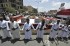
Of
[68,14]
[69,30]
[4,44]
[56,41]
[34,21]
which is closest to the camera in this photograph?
[4,44]

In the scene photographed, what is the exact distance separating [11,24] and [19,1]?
130985 mm

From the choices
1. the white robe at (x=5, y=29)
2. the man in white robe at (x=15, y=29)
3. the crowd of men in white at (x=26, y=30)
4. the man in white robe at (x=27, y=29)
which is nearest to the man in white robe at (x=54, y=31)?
the crowd of men in white at (x=26, y=30)

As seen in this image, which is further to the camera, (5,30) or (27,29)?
(5,30)

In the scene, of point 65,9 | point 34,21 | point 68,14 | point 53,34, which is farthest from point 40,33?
point 65,9

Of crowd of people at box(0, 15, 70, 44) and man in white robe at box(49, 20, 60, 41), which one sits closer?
crowd of people at box(0, 15, 70, 44)

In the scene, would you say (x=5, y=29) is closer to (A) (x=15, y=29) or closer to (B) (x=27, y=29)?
(A) (x=15, y=29)

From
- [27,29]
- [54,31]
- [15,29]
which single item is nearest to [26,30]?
[27,29]

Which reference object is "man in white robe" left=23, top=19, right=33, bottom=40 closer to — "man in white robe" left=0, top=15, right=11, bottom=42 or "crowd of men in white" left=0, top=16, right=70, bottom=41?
"crowd of men in white" left=0, top=16, right=70, bottom=41

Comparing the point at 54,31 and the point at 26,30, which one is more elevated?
the point at 26,30

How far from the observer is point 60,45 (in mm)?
12977

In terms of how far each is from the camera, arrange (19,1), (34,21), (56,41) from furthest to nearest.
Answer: (19,1) < (34,21) < (56,41)

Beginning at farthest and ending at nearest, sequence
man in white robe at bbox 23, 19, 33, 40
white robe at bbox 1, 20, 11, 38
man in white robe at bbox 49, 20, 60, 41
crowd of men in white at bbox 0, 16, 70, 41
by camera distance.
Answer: man in white robe at bbox 49, 20, 60, 41, white robe at bbox 1, 20, 11, 38, crowd of men in white at bbox 0, 16, 70, 41, man in white robe at bbox 23, 19, 33, 40

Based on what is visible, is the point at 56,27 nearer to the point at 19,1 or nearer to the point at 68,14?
the point at 68,14

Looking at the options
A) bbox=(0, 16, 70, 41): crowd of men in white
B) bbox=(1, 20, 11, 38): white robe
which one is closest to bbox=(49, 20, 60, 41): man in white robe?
bbox=(0, 16, 70, 41): crowd of men in white
